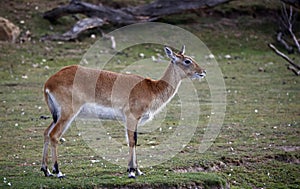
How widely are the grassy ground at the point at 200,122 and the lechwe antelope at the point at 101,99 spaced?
1.88 ft

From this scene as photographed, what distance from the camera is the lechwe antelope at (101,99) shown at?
823 centimetres

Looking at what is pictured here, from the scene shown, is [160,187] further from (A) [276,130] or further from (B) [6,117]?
(B) [6,117]

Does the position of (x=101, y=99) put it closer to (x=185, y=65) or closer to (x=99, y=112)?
(x=99, y=112)

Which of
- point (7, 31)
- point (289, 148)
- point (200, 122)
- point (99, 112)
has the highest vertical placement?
point (99, 112)

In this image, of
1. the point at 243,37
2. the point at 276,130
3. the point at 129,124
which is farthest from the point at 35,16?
the point at 129,124

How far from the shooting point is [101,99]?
856 cm

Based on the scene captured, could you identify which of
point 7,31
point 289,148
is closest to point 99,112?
point 289,148

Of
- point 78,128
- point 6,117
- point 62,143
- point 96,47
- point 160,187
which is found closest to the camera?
point 160,187

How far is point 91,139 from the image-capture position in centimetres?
1088

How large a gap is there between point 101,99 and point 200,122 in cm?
447

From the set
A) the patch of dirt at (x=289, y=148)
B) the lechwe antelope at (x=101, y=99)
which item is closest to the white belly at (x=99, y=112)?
the lechwe antelope at (x=101, y=99)

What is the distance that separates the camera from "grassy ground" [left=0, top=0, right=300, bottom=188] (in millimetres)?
8641

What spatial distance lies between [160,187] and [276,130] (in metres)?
4.53

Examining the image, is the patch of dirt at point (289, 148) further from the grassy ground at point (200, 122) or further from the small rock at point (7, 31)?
the small rock at point (7, 31)
